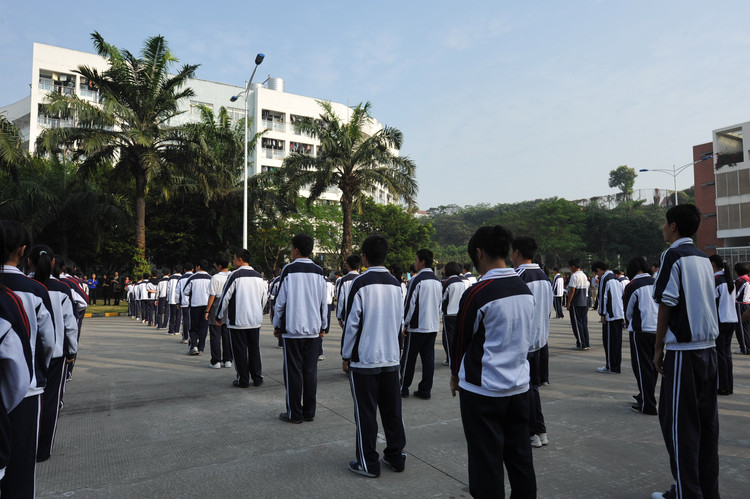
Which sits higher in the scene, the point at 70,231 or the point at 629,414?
the point at 70,231

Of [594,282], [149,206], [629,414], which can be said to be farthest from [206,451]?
[149,206]

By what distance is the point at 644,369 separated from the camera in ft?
19.2

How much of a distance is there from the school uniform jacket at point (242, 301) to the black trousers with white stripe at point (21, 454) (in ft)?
13.9

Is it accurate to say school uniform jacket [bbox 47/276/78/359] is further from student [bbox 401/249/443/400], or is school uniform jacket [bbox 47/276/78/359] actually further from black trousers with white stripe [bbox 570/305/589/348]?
black trousers with white stripe [bbox 570/305/589/348]

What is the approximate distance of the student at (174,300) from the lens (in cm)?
1357

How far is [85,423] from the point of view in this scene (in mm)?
5527

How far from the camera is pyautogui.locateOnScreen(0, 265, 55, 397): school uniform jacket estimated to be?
112 inches

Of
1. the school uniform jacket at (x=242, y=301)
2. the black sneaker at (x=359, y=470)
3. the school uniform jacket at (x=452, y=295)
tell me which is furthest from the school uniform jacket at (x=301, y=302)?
the school uniform jacket at (x=452, y=295)

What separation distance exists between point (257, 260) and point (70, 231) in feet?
35.3

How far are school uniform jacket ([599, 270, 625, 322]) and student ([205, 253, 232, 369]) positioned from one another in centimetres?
624

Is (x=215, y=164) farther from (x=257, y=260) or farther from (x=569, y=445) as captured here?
(x=569, y=445)

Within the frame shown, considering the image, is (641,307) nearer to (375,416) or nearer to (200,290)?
(375,416)

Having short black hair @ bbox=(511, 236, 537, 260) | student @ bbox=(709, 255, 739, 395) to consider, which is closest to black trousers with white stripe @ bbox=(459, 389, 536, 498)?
short black hair @ bbox=(511, 236, 537, 260)

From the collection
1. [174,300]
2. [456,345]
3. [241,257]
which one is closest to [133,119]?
[174,300]
